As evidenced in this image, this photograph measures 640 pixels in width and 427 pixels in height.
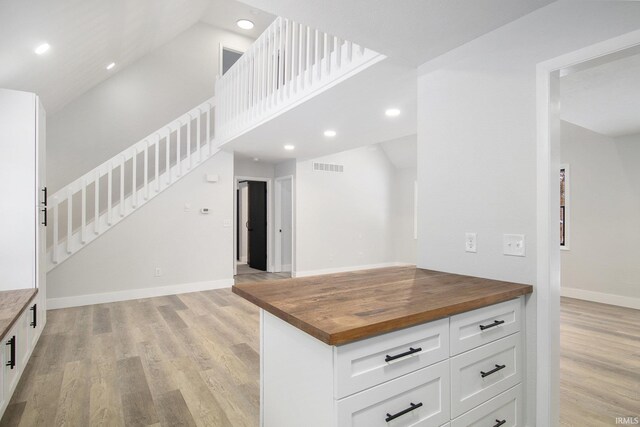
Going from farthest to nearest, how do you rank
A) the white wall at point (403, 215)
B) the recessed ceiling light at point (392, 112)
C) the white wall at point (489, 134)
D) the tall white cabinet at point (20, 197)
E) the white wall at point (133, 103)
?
the white wall at point (403, 215) < the white wall at point (133, 103) < the recessed ceiling light at point (392, 112) < the tall white cabinet at point (20, 197) < the white wall at point (489, 134)

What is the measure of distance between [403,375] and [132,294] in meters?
4.95

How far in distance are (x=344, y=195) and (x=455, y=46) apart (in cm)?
540

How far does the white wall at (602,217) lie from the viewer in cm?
447

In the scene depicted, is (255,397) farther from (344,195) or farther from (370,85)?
(344,195)

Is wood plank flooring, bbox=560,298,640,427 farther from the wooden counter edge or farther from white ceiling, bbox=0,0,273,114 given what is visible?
white ceiling, bbox=0,0,273,114

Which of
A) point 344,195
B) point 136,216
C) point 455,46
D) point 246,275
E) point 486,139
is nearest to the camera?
point 486,139

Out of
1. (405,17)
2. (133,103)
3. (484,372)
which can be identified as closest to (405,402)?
(484,372)

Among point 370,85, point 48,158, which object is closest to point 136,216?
point 48,158

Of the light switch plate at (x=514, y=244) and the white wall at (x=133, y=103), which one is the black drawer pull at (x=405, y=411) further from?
the white wall at (x=133, y=103)

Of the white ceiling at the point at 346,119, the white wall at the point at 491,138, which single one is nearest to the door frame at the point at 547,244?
the white wall at the point at 491,138

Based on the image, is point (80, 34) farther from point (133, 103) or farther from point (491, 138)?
point (491, 138)

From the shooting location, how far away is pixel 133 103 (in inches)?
245

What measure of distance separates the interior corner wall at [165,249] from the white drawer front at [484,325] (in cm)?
485

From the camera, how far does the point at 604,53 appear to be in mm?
1545
